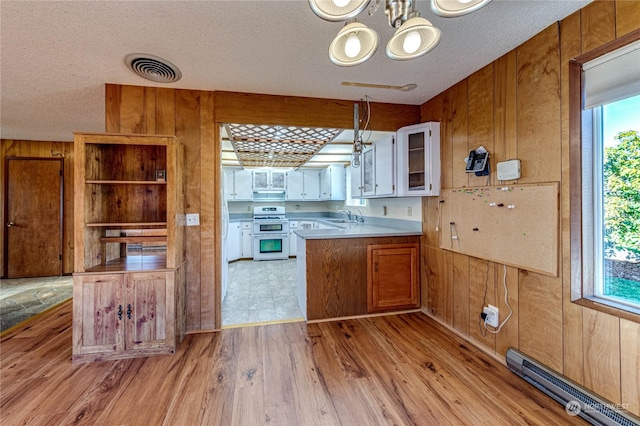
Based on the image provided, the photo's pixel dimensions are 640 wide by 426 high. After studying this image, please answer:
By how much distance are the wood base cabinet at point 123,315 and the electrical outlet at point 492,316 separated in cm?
250

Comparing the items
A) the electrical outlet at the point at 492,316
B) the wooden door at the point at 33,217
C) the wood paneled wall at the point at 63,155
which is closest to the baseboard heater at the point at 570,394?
the electrical outlet at the point at 492,316

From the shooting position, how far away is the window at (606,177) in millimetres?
1380

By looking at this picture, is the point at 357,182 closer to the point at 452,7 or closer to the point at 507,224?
the point at 507,224

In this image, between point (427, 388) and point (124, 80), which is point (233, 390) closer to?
point (427, 388)

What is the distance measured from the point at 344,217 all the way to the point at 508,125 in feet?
12.4

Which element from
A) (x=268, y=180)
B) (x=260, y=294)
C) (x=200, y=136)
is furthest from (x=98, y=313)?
(x=268, y=180)

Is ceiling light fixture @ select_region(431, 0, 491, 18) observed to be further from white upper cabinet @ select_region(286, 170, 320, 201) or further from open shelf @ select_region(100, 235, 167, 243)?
white upper cabinet @ select_region(286, 170, 320, 201)

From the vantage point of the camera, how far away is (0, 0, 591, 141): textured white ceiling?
59.1 inches

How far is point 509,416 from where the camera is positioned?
1.48m

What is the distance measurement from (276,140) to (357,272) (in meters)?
1.88

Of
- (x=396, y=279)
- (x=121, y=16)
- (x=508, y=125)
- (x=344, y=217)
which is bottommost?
(x=396, y=279)

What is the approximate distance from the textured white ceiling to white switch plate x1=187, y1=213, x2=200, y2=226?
3.86ft

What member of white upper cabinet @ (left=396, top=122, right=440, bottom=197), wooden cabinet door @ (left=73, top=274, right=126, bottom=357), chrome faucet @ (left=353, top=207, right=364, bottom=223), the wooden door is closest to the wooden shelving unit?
wooden cabinet door @ (left=73, top=274, right=126, bottom=357)

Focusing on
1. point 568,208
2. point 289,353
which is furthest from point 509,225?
point 289,353
